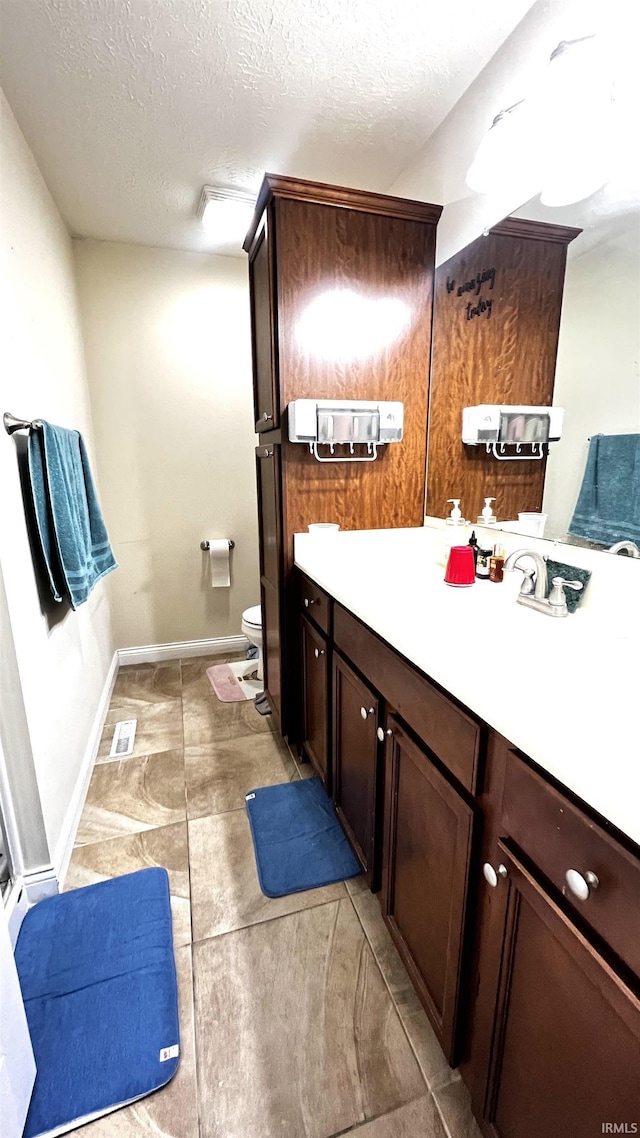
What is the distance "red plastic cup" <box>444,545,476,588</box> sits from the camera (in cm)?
134

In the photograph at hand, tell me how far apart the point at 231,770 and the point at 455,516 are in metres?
1.39

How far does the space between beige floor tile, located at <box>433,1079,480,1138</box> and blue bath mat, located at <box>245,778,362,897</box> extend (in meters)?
0.53

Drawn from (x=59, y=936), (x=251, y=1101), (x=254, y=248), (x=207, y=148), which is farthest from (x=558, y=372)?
(x=59, y=936)

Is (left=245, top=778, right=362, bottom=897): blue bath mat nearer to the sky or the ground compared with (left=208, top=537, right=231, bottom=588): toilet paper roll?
nearer to the ground

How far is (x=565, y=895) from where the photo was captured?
592mm

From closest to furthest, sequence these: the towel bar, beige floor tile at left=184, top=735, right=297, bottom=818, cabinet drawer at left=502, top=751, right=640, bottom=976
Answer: cabinet drawer at left=502, top=751, right=640, bottom=976, the towel bar, beige floor tile at left=184, top=735, right=297, bottom=818

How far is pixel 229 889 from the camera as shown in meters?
1.42

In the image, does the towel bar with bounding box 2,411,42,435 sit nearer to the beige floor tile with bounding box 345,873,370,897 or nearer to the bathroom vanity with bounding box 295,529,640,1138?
the bathroom vanity with bounding box 295,529,640,1138

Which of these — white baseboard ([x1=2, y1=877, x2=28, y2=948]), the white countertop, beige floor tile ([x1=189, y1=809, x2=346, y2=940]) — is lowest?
beige floor tile ([x1=189, y1=809, x2=346, y2=940])

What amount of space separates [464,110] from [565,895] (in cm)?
212

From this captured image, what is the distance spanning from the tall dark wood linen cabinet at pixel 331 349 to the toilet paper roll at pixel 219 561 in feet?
3.37

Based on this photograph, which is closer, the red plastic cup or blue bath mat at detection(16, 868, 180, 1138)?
blue bath mat at detection(16, 868, 180, 1138)

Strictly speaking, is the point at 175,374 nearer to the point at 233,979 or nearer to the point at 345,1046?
the point at 233,979

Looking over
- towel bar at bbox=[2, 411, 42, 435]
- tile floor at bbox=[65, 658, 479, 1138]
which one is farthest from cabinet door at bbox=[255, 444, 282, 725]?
towel bar at bbox=[2, 411, 42, 435]
